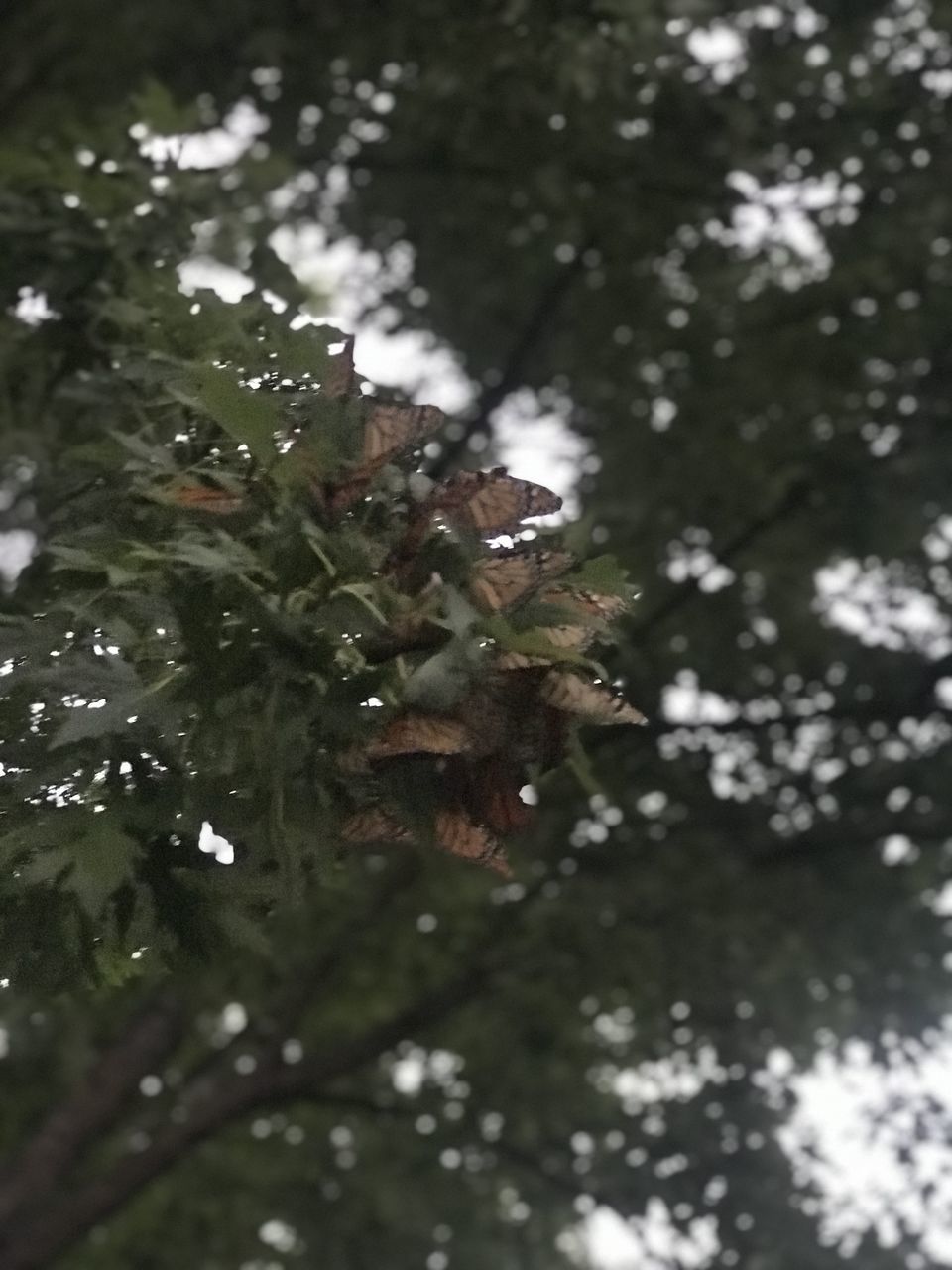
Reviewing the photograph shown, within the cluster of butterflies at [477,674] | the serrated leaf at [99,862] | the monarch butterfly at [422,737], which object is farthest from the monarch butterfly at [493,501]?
the serrated leaf at [99,862]

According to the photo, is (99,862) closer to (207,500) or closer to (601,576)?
(207,500)

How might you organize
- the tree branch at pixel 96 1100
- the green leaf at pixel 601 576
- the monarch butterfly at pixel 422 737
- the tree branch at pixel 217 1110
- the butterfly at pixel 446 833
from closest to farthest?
the monarch butterfly at pixel 422 737, the butterfly at pixel 446 833, the green leaf at pixel 601 576, the tree branch at pixel 217 1110, the tree branch at pixel 96 1100

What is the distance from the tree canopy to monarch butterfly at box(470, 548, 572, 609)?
0.74m

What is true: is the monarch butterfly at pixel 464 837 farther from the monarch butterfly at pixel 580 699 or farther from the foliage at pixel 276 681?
the monarch butterfly at pixel 580 699

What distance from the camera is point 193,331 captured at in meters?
2.22

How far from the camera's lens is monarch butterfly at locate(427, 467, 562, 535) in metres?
1.49

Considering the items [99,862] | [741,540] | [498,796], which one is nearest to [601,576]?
[498,796]

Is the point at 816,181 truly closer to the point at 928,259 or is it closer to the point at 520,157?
the point at 928,259

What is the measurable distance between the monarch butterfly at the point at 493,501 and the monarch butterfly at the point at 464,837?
1.04ft

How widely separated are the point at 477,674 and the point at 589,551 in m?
1.29

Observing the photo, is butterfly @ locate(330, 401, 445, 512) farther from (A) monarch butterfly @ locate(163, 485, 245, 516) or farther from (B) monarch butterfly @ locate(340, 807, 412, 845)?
(B) monarch butterfly @ locate(340, 807, 412, 845)

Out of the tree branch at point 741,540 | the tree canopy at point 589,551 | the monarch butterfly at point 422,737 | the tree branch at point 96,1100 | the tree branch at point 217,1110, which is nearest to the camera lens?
the monarch butterfly at point 422,737

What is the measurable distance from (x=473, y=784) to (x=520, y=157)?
3527 mm

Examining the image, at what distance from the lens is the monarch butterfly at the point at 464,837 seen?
141 centimetres
